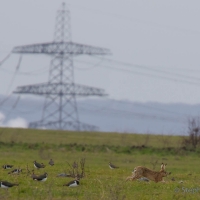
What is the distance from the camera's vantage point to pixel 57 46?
190ft

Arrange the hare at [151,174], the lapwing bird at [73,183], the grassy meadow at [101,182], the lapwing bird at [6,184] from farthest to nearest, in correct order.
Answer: the hare at [151,174]
the lapwing bird at [73,183]
the lapwing bird at [6,184]
the grassy meadow at [101,182]

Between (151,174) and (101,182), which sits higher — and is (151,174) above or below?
above

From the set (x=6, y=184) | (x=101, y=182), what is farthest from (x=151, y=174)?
(x=6, y=184)

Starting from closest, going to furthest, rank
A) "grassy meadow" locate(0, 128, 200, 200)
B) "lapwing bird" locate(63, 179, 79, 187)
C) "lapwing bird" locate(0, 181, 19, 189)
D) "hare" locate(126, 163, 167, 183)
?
"grassy meadow" locate(0, 128, 200, 200), "lapwing bird" locate(0, 181, 19, 189), "lapwing bird" locate(63, 179, 79, 187), "hare" locate(126, 163, 167, 183)

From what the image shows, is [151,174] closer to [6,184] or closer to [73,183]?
[73,183]

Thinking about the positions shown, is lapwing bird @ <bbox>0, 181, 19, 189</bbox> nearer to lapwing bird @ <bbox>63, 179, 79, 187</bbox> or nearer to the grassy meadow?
the grassy meadow

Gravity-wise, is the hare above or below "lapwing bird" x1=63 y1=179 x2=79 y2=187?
above

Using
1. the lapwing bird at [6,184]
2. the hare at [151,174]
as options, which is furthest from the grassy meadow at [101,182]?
the hare at [151,174]

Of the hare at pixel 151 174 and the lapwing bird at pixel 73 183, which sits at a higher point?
the hare at pixel 151 174

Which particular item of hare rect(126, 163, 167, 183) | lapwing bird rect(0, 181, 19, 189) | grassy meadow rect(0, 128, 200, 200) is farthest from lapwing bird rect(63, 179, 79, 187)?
hare rect(126, 163, 167, 183)

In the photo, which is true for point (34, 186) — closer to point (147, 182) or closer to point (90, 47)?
point (147, 182)

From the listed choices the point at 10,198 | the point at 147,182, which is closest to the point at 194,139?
the point at 147,182

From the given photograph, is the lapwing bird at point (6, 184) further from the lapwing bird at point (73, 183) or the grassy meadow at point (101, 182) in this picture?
the lapwing bird at point (73, 183)

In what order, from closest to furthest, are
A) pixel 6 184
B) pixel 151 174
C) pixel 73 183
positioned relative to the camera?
pixel 6 184 → pixel 73 183 → pixel 151 174
